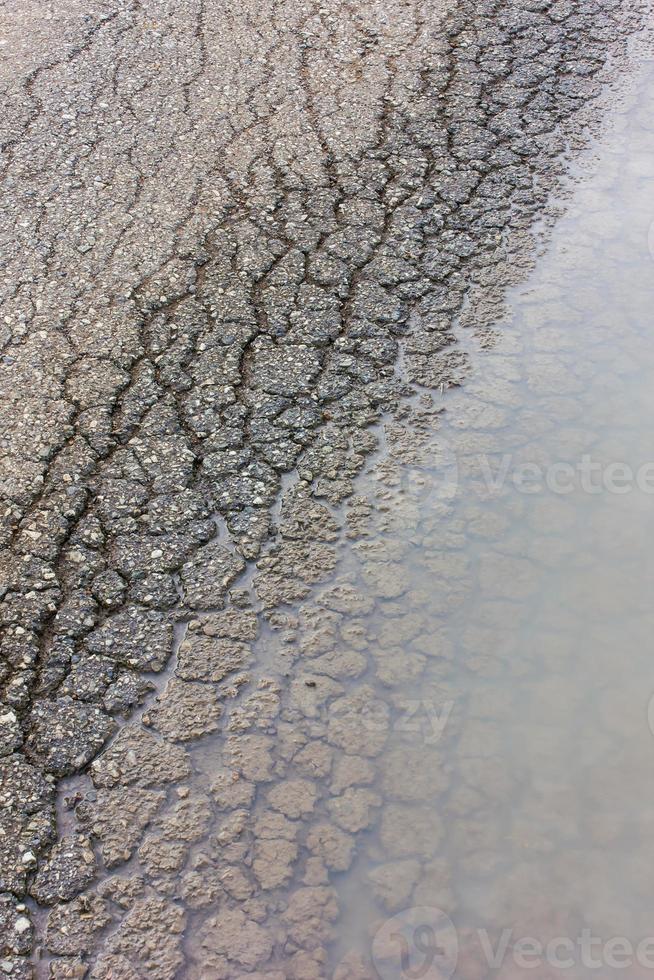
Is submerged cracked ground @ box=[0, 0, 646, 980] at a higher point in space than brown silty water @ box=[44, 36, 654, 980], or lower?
higher

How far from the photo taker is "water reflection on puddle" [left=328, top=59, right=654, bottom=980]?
7.18 ft

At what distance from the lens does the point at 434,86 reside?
4809 millimetres

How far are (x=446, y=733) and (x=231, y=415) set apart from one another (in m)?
1.38

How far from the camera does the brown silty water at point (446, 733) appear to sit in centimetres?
216

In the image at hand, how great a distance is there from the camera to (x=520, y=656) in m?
2.69

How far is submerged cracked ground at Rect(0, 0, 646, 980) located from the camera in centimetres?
226

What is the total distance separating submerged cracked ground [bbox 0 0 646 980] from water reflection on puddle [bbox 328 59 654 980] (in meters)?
0.03

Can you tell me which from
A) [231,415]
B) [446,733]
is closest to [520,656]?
[446,733]

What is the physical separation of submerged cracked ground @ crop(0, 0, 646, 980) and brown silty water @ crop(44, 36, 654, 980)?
0.01 meters

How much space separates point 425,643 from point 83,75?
3699 mm

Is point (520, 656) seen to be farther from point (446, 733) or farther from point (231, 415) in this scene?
point (231, 415)

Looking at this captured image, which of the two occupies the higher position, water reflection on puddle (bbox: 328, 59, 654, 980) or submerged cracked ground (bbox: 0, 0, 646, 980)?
submerged cracked ground (bbox: 0, 0, 646, 980)

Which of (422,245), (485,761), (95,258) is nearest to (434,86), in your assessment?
(422,245)

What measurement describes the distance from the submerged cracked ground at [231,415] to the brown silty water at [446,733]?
1 centimetres
